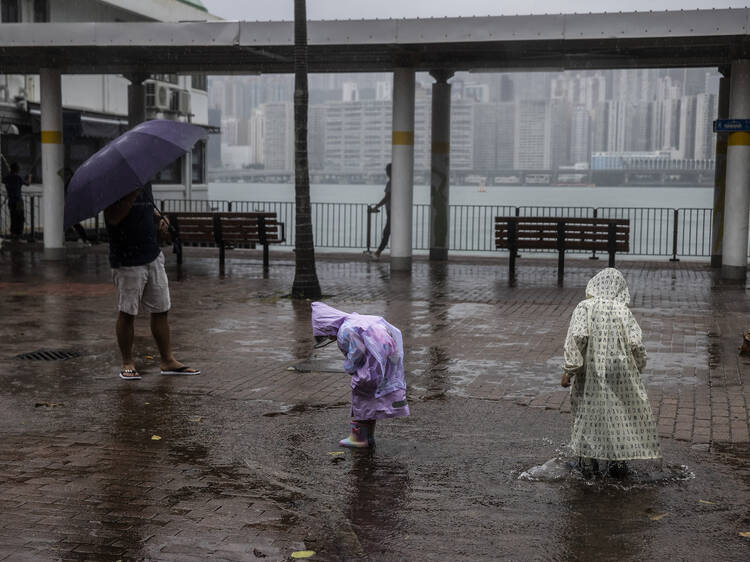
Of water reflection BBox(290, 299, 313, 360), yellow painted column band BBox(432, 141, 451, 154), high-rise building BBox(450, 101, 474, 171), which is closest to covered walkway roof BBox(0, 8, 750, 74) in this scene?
yellow painted column band BBox(432, 141, 451, 154)

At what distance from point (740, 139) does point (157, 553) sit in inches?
566

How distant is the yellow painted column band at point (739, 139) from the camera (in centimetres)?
1664

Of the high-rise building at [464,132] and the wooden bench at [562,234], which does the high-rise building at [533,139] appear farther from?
the wooden bench at [562,234]

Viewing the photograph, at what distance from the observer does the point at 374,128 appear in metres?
100

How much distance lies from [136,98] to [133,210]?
15484 millimetres

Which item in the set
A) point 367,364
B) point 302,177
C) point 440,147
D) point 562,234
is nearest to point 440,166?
point 440,147

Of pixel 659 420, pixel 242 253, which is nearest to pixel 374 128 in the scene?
pixel 242 253

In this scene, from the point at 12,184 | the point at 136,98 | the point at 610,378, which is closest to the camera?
the point at 610,378

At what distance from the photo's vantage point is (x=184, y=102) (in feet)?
111

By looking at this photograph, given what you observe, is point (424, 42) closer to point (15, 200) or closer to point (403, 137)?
point (403, 137)

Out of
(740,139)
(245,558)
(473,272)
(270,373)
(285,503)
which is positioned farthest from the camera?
(473,272)

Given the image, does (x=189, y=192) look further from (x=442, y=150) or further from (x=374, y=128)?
(x=374, y=128)

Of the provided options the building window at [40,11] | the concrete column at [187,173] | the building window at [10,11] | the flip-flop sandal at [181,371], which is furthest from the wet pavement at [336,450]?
the concrete column at [187,173]

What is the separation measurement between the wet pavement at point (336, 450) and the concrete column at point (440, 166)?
8404 millimetres
